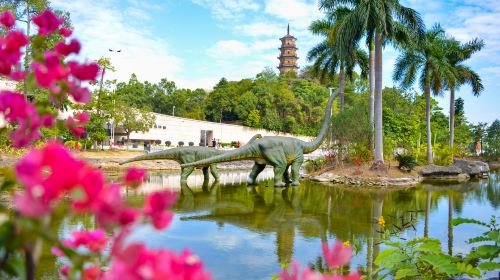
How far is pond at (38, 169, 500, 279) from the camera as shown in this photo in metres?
5.56

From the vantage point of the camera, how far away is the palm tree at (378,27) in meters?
18.1

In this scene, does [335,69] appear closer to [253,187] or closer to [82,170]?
[253,187]

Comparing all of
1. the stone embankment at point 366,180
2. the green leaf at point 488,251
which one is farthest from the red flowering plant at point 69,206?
the stone embankment at point 366,180

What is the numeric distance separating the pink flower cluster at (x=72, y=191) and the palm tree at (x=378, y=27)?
59.8 ft

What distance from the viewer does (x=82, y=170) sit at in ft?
1.99

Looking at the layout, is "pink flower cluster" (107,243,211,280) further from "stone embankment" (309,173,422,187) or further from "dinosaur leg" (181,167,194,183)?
"stone embankment" (309,173,422,187)

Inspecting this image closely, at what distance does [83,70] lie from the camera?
95 centimetres

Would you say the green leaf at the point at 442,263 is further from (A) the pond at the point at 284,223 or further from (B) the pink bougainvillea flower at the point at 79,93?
(B) the pink bougainvillea flower at the point at 79,93

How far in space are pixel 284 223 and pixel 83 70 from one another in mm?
7230

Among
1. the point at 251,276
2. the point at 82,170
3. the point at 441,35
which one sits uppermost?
the point at 441,35

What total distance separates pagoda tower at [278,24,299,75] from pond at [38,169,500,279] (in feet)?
201

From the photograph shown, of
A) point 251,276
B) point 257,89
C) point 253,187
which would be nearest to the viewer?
point 251,276

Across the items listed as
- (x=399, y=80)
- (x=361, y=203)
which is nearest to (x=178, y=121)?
(x=399, y=80)

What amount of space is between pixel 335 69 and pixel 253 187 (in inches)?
520
